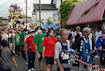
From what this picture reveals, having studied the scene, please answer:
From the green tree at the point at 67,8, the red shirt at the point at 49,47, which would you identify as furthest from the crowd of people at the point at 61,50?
the green tree at the point at 67,8

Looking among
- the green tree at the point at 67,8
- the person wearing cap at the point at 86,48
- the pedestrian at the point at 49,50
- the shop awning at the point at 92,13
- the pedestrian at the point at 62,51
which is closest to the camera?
the pedestrian at the point at 62,51

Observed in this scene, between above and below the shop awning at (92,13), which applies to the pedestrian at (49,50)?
below

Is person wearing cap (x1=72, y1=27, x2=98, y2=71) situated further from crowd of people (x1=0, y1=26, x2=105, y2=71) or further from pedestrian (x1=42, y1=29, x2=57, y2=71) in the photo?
pedestrian (x1=42, y1=29, x2=57, y2=71)

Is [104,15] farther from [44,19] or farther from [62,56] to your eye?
[44,19]

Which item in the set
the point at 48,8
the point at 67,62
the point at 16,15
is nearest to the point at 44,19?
the point at 48,8

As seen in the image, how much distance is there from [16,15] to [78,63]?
5395 cm

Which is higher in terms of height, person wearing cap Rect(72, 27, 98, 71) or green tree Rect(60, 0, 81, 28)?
green tree Rect(60, 0, 81, 28)

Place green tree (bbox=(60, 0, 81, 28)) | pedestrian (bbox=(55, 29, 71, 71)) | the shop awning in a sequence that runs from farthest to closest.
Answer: green tree (bbox=(60, 0, 81, 28)), the shop awning, pedestrian (bbox=(55, 29, 71, 71))

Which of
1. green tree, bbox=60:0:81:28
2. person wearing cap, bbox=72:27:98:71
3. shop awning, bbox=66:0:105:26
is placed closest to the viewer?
person wearing cap, bbox=72:27:98:71

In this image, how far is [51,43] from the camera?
615 centimetres

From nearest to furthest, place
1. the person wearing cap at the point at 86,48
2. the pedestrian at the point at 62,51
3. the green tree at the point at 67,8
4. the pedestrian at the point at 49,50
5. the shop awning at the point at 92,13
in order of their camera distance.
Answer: the pedestrian at the point at 62,51 < the person wearing cap at the point at 86,48 < the pedestrian at the point at 49,50 < the shop awning at the point at 92,13 < the green tree at the point at 67,8

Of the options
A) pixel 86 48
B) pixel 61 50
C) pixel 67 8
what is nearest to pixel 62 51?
pixel 61 50

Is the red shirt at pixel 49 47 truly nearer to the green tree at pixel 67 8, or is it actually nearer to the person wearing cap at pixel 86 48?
the person wearing cap at pixel 86 48

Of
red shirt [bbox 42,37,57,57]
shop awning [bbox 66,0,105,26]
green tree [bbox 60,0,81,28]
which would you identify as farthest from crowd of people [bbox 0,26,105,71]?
green tree [bbox 60,0,81,28]
